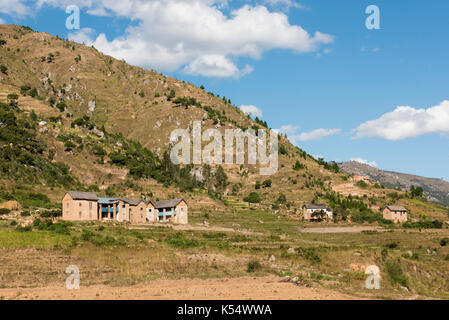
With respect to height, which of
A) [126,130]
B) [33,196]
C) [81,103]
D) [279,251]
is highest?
[81,103]

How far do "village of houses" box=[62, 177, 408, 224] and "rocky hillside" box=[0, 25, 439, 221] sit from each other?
12144 mm

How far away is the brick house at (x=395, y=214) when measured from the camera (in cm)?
10775

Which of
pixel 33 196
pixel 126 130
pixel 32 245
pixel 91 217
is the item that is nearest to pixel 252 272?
pixel 32 245

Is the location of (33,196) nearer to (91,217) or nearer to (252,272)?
(91,217)

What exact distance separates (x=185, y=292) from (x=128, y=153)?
340 feet

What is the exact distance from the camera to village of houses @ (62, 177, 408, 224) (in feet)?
230

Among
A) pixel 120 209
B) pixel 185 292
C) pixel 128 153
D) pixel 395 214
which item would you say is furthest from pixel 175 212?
pixel 395 214

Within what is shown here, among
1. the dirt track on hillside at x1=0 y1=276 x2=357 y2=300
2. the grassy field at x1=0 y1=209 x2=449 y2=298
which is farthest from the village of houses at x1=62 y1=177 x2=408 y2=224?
the dirt track on hillside at x1=0 y1=276 x2=357 y2=300

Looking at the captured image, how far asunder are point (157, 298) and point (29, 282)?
1037 cm

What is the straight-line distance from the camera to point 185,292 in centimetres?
2883

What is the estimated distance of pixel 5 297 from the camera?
1048 inches

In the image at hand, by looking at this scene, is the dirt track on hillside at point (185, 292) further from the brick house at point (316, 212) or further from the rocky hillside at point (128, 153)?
the brick house at point (316, 212)

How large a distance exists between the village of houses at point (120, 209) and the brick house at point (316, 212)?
30.2 m

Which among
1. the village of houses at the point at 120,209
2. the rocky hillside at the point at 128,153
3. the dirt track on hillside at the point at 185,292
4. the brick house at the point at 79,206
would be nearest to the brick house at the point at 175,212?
the village of houses at the point at 120,209
